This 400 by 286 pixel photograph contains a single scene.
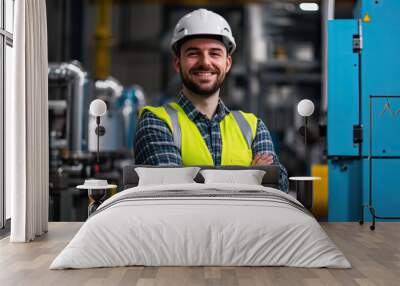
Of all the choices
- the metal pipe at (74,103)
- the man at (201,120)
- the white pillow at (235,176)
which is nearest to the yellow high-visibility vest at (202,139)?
the man at (201,120)

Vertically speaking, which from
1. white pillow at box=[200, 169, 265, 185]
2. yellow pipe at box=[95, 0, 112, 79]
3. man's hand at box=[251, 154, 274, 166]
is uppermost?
yellow pipe at box=[95, 0, 112, 79]

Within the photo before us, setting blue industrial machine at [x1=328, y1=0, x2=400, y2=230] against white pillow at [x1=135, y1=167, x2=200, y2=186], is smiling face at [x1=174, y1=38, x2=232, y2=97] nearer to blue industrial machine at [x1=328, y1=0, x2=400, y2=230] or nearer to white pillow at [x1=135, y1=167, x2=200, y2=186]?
white pillow at [x1=135, y1=167, x2=200, y2=186]

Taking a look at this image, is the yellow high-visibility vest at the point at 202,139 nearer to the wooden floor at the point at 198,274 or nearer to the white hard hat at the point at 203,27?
the white hard hat at the point at 203,27

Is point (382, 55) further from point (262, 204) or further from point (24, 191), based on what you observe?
point (24, 191)

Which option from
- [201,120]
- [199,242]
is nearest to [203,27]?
[201,120]

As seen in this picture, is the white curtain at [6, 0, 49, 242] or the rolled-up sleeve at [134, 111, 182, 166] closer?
the white curtain at [6, 0, 49, 242]

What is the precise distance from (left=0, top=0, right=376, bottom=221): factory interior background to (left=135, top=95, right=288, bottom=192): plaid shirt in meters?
1.27

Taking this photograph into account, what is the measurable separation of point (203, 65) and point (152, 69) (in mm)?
4179

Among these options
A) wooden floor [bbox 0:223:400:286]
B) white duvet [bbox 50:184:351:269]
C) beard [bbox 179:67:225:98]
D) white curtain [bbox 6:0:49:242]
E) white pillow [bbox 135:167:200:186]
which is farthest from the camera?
beard [bbox 179:67:225:98]

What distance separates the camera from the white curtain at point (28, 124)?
504cm

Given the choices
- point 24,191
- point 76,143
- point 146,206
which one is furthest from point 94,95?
point 146,206

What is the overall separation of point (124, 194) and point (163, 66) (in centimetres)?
571

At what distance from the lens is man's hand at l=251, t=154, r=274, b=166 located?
6.02 meters

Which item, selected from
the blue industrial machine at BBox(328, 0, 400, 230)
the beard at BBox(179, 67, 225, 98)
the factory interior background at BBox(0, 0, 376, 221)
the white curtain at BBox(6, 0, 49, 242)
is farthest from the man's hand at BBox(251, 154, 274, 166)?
the white curtain at BBox(6, 0, 49, 242)
